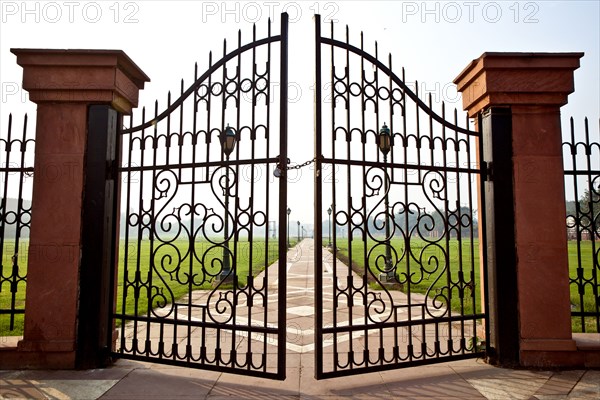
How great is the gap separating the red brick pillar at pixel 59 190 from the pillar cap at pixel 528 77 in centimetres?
396

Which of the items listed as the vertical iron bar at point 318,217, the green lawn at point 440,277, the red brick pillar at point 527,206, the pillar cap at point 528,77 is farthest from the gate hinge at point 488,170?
the vertical iron bar at point 318,217

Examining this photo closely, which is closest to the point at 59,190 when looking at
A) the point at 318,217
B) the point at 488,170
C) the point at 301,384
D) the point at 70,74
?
the point at 70,74

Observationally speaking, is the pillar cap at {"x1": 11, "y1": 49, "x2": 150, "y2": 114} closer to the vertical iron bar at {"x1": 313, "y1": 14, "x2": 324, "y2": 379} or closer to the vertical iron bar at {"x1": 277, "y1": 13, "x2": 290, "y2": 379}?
the vertical iron bar at {"x1": 277, "y1": 13, "x2": 290, "y2": 379}

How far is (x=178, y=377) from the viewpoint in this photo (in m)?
3.62

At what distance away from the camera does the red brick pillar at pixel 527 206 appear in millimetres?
3820

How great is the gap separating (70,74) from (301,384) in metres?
3.94

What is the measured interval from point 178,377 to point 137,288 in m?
0.99

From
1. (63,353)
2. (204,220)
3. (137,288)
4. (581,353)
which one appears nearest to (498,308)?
(581,353)

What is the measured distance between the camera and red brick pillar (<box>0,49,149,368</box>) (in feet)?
12.2

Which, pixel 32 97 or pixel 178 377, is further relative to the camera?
pixel 32 97

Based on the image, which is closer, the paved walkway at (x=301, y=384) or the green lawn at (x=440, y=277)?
the paved walkway at (x=301, y=384)

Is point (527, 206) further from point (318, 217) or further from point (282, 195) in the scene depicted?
point (282, 195)

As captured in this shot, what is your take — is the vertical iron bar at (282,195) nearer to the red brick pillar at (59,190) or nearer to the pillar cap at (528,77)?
the red brick pillar at (59,190)

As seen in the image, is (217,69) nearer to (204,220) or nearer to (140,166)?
(140,166)
